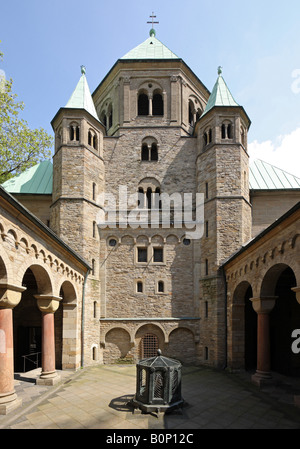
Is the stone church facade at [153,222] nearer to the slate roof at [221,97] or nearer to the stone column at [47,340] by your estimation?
the slate roof at [221,97]

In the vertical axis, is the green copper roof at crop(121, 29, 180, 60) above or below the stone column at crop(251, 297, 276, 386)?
above

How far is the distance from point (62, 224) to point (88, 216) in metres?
1.44

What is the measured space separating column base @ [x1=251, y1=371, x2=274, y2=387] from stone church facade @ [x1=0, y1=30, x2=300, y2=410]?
8.58 feet

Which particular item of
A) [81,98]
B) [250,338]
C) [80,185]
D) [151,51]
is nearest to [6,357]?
[80,185]

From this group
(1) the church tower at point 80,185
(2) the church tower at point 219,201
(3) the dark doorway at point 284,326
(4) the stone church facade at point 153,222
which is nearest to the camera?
(3) the dark doorway at point 284,326

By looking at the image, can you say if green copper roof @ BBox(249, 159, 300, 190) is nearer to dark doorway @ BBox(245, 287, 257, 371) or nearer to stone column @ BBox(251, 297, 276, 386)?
dark doorway @ BBox(245, 287, 257, 371)

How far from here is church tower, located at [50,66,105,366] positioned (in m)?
16.1

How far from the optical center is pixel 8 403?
8078 millimetres

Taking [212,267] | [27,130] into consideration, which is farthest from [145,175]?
[27,130]

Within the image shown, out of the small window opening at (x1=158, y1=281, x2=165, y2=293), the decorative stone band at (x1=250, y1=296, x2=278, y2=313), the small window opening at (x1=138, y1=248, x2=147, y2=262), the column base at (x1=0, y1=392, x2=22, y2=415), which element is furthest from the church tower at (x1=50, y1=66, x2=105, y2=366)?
the decorative stone band at (x1=250, y1=296, x2=278, y2=313)

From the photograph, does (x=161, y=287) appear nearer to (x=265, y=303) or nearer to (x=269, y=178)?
(x=265, y=303)

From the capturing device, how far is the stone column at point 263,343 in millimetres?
11430

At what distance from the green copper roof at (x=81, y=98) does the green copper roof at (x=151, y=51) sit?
3172mm

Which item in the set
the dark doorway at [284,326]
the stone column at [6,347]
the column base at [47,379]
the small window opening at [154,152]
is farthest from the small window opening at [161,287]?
the stone column at [6,347]
